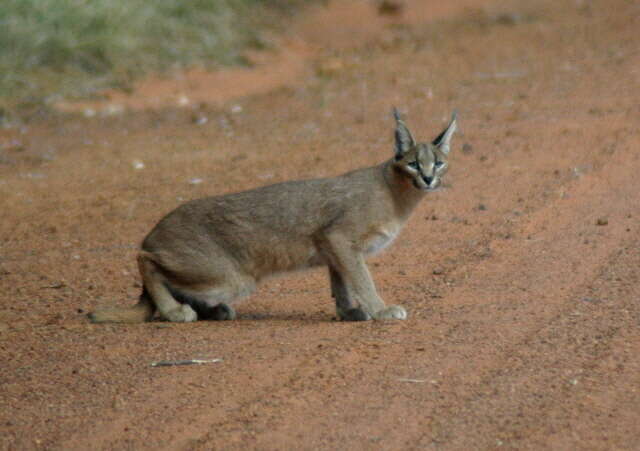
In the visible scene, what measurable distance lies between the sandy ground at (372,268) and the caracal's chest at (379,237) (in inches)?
13.6

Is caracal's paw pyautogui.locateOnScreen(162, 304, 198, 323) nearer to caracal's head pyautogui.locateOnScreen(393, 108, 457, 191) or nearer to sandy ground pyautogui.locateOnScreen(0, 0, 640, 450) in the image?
sandy ground pyautogui.locateOnScreen(0, 0, 640, 450)

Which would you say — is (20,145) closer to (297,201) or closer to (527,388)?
(297,201)

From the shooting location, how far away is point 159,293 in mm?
6684

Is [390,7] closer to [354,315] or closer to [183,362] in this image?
[354,315]

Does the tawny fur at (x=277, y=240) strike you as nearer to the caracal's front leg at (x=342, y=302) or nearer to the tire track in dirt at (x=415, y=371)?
the caracal's front leg at (x=342, y=302)

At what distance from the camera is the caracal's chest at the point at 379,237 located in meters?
6.74

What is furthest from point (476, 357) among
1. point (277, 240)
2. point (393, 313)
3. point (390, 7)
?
point (390, 7)

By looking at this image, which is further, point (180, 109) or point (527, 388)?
point (180, 109)

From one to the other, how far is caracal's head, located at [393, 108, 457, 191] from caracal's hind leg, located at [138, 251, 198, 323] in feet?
5.10

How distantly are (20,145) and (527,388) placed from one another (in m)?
8.46

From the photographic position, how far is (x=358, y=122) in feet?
39.7

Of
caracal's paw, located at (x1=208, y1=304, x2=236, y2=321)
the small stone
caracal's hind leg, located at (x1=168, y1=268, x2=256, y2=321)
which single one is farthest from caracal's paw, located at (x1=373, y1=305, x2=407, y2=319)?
the small stone

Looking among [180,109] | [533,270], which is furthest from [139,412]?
[180,109]

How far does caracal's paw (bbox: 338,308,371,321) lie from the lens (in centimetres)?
659
